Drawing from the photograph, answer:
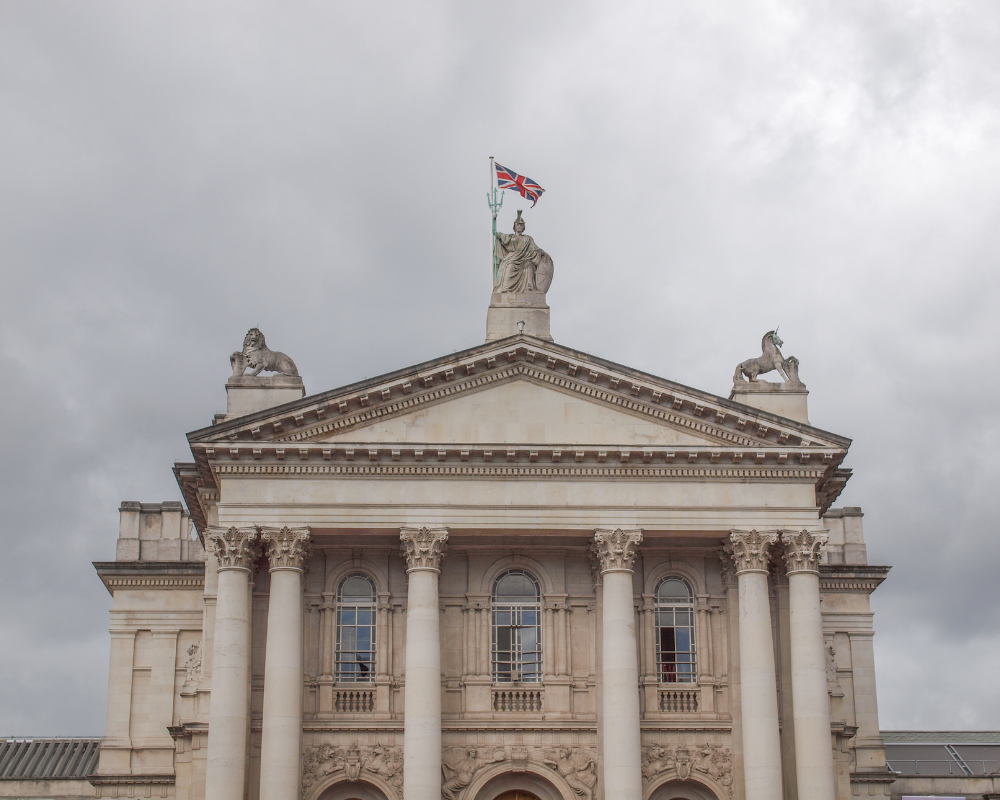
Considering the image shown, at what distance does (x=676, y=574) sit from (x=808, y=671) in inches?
185

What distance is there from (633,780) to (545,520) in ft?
22.9

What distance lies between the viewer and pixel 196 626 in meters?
54.7

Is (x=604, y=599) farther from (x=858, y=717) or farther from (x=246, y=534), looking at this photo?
(x=858, y=717)

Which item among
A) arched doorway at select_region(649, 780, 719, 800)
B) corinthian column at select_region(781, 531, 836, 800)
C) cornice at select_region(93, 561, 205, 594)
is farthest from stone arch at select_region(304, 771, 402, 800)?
cornice at select_region(93, 561, 205, 594)

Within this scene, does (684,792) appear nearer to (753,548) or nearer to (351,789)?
(753,548)

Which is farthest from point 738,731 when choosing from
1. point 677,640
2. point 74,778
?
point 74,778

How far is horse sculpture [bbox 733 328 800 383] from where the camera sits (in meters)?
44.2

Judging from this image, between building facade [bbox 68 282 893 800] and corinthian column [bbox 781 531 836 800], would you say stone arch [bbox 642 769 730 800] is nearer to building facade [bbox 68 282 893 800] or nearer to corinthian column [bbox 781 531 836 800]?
building facade [bbox 68 282 893 800]

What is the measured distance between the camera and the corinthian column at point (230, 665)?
38.8m

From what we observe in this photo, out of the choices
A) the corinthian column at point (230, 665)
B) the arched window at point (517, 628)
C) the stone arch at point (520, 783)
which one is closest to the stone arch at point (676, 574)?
the arched window at point (517, 628)

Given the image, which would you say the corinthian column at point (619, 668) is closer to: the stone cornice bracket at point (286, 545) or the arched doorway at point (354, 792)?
the arched doorway at point (354, 792)

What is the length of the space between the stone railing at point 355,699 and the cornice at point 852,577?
1965 cm

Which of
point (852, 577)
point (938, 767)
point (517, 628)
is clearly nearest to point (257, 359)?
point (517, 628)

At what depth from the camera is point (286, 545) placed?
133 ft
